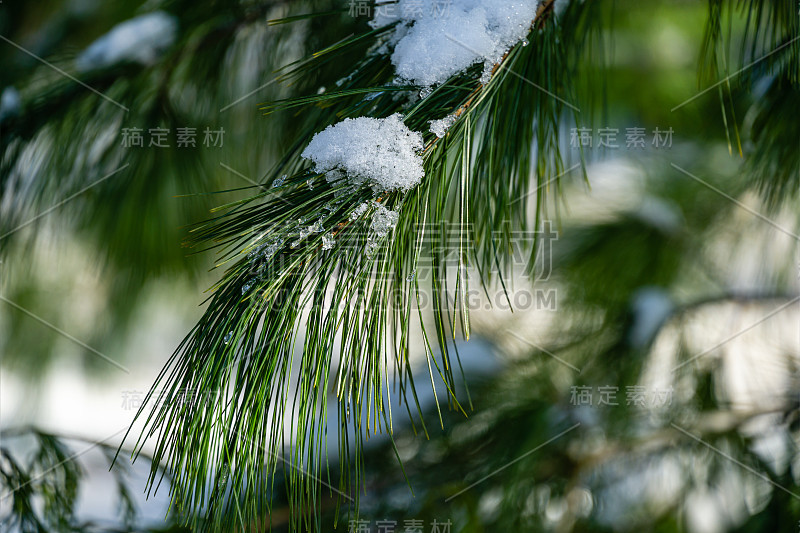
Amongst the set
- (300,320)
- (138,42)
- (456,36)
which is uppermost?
(138,42)

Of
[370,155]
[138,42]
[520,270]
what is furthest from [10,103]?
[520,270]

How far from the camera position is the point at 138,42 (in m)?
0.53

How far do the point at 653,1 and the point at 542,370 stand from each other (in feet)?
2.34

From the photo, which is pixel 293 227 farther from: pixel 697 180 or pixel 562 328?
pixel 697 180

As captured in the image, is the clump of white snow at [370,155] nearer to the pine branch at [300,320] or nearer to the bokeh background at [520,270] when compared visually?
the pine branch at [300,320]

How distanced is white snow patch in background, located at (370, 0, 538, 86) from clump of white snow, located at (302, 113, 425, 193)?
0.05 meters

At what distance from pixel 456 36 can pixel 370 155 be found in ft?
0.36

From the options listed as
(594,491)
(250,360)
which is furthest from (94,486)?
(594,491)

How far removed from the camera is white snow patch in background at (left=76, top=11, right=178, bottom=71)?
0.52 meters

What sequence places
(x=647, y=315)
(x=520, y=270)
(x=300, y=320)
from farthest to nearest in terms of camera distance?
(x=520, y=270) < (x=647, y=315) < (x=300, y=320)

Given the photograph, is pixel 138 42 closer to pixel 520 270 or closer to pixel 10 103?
pixel 10 103

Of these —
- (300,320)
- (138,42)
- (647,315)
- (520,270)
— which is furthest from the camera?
(520,270)

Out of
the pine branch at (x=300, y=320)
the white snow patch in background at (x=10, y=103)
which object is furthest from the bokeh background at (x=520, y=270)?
the pine branch at (x=300, y=320)

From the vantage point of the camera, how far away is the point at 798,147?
0.48 m
